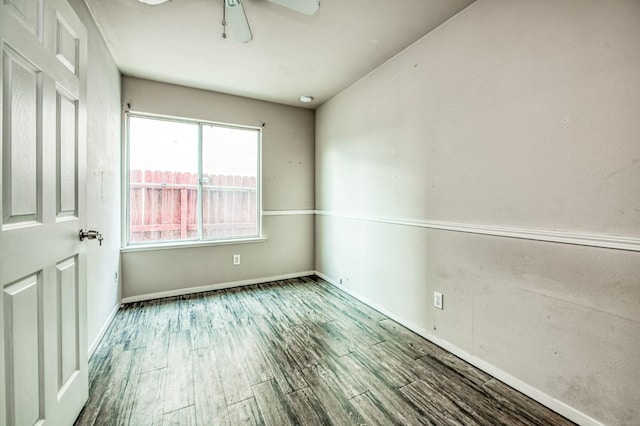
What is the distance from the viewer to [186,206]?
131 inches

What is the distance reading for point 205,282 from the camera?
133 inches

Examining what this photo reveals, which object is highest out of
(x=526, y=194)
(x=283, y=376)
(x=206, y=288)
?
(x=526, y=194)

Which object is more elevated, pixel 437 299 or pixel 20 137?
pixel 20 137

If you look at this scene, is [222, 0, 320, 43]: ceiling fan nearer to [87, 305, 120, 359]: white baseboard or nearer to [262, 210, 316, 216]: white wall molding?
[262, 210, 316, 216]: white wall molding

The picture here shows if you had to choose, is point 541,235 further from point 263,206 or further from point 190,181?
point 190,181

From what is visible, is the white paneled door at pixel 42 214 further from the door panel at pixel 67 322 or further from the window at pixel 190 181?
the window at pixel 190 181

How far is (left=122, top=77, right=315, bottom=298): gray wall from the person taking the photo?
10.0 ft

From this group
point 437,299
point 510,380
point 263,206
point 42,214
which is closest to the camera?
point 42,214

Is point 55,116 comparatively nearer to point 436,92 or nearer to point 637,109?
point 436,92

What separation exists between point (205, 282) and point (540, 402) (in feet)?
10.6

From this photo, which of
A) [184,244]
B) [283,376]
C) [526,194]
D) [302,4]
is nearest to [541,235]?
[526,194]

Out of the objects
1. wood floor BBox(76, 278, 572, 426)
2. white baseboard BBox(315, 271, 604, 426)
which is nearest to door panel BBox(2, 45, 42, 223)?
wood floor BBox(76, 278, 572, 426)

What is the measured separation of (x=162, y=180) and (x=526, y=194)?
11.3ft

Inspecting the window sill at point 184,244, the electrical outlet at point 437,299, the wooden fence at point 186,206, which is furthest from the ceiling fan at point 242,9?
the window sill at point 184,244
